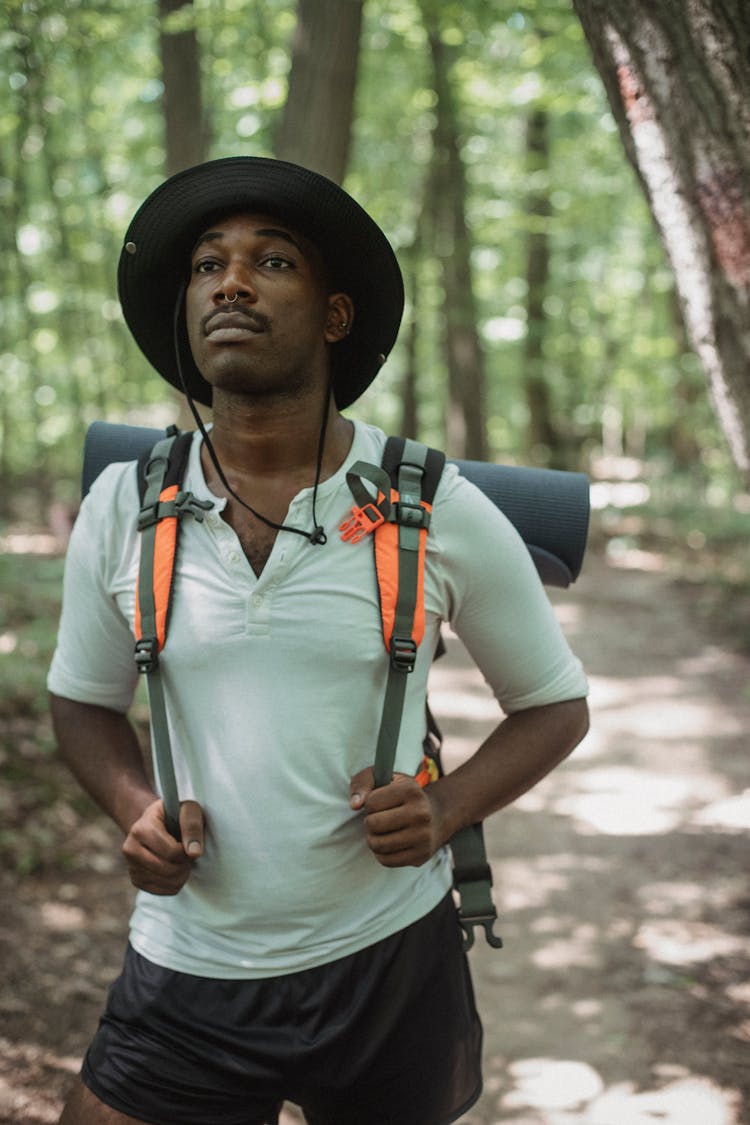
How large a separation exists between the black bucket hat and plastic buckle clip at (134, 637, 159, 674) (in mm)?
782

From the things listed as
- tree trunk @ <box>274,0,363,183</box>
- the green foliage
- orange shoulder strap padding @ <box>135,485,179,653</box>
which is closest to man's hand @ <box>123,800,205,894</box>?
orange shoulder strap padding @ <box>135,485,179,653</box>

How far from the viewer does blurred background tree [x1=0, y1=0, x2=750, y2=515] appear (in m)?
5.50

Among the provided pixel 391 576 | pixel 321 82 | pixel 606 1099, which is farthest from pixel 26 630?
pixel 391 576

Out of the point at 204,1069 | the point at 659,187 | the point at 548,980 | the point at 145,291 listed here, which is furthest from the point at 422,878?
the point at 548,980

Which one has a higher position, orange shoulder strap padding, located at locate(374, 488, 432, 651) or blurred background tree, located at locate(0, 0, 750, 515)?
blurred background tree, located at locate(0, 0, 750, 515)

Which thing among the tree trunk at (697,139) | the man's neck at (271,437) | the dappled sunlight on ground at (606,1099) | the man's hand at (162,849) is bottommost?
the dappled sunlight on ground at (606,1099)

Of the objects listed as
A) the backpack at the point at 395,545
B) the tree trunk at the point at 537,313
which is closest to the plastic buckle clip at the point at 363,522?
the backpack at the point at 395,545

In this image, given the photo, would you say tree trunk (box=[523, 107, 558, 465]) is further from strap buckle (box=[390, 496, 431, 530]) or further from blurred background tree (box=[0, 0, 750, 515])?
strap buckle (box=[390, 496, 431, 530])

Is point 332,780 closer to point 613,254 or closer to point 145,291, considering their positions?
point 145,291

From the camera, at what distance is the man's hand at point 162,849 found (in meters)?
1.99

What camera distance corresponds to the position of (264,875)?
207 cm

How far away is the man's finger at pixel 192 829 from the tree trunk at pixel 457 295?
12.1 meters

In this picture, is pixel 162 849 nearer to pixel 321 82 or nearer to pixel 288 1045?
pixel 288 1045

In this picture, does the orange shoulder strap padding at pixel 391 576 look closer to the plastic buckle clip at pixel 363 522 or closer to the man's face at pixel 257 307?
the plastic buckle clip at pixel 363 522
